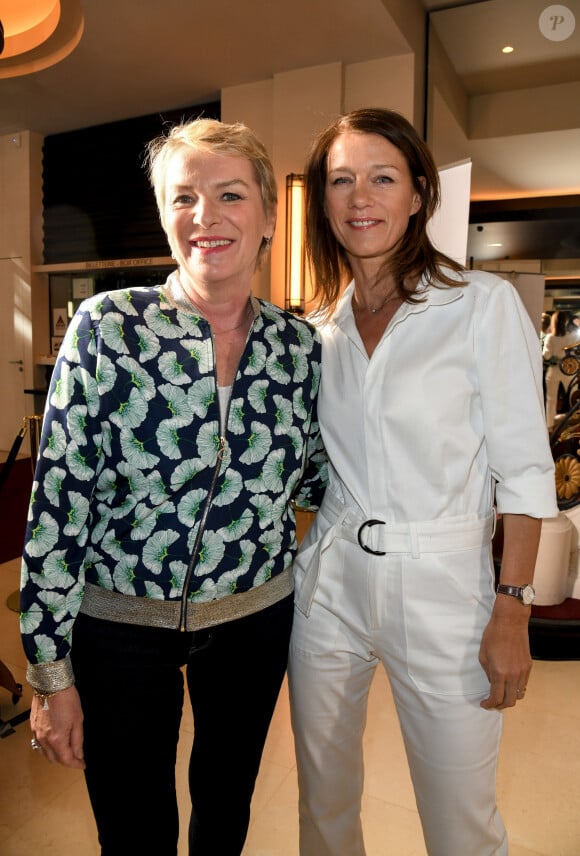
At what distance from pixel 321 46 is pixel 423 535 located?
15.3ft

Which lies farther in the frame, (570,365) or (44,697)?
A: (570,365)

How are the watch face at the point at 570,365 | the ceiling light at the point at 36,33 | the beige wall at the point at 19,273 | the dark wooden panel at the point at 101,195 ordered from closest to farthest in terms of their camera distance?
the watch face at the point at 570,365
the ceiling light at the point at 36,33
the dark wooden panel at the point at 101,195
the beige wall at the point at 19,273

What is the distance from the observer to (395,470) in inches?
49.8

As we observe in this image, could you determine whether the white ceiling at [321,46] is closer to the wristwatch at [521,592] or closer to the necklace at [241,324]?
the necklace at [241,324]

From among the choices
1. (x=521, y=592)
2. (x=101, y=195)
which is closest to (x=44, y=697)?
(x=521, y=592)

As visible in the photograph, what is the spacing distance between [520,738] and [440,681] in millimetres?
1409

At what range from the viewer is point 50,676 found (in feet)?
3.77

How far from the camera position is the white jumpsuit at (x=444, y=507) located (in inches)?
47.8

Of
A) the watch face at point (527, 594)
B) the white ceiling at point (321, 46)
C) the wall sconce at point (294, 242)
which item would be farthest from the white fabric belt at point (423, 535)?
the white ceiling at point (321, 46)

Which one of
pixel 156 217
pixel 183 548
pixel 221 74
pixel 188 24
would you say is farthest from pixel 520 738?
pixel 156 217

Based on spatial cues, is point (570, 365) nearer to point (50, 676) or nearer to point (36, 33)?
point (50, 676)

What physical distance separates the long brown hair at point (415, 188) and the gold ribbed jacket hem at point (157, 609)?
28.0 inches

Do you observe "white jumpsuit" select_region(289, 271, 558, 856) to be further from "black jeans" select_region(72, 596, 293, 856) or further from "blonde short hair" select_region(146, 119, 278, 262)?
"blonde short hair" select_region(146, 119, 278, 262)

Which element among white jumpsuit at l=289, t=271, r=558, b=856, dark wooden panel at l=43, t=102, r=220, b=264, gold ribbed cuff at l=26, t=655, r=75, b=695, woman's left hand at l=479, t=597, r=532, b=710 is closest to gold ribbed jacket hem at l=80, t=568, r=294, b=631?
gold ribbed cuff at l=26, t=655, r=75, b=695
